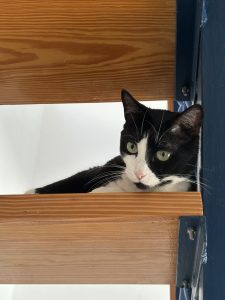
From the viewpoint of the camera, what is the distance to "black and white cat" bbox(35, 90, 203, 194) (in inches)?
31.3

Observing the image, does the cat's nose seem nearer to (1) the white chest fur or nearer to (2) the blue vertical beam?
(1) the white chest fur

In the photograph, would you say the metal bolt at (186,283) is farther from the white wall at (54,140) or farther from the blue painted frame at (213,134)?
the white wall at (54,140)

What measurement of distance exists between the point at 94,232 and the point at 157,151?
0.65ft

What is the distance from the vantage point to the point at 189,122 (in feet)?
2.69

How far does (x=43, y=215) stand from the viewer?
2.12ft

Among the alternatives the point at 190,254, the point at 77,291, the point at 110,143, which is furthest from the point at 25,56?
the point at 110,143

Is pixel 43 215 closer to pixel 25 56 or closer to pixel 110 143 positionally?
pixel 25 56

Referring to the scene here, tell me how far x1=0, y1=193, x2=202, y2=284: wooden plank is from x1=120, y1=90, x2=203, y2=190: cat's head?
0.13 m

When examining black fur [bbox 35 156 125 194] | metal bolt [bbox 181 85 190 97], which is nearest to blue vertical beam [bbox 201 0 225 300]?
metal bolt [bbox 181 85 190 97]

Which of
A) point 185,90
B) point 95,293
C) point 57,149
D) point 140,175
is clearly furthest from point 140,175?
point 57,149

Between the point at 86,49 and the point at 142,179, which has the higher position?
the point at 86,49

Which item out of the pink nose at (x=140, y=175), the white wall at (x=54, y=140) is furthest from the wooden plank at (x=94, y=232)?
the white wall at (x=54, y=140)

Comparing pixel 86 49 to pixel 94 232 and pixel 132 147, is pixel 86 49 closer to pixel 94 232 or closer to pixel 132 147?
pixel 132 147

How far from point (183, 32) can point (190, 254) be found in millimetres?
396
